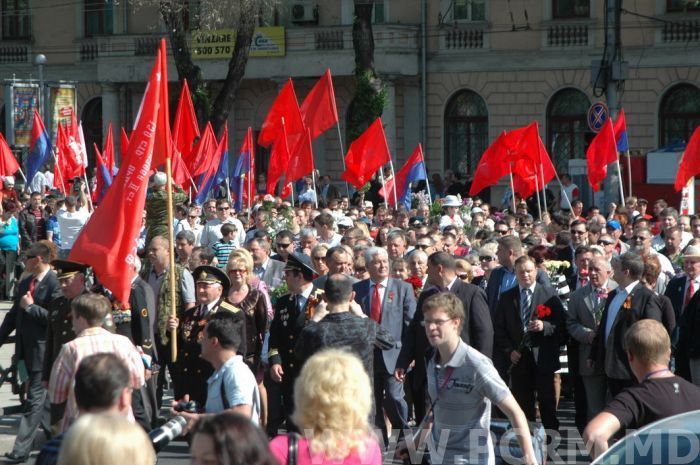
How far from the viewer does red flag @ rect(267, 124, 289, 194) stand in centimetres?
2130

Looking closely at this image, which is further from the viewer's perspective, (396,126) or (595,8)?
(396,126)

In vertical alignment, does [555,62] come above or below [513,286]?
above

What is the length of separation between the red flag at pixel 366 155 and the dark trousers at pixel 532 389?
11.5m

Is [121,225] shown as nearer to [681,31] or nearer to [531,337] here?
[531,337]

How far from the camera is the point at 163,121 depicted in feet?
32.5

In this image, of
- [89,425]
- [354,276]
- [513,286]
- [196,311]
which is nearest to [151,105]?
[196,311]

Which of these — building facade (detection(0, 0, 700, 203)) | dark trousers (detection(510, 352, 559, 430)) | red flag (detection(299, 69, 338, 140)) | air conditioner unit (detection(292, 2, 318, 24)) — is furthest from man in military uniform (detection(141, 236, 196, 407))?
air conditioner unit (detection(292, 2, 318, 24))

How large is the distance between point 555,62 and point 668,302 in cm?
2741

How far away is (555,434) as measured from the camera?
10266 mm

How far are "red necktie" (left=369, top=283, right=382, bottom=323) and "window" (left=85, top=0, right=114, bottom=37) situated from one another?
115 ft

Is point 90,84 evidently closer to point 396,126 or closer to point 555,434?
point 396,126

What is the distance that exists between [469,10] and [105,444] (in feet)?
114

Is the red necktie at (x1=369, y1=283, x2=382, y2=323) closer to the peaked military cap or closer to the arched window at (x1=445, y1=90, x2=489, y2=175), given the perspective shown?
the peaked military cap

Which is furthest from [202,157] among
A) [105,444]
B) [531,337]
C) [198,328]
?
[105,444]
